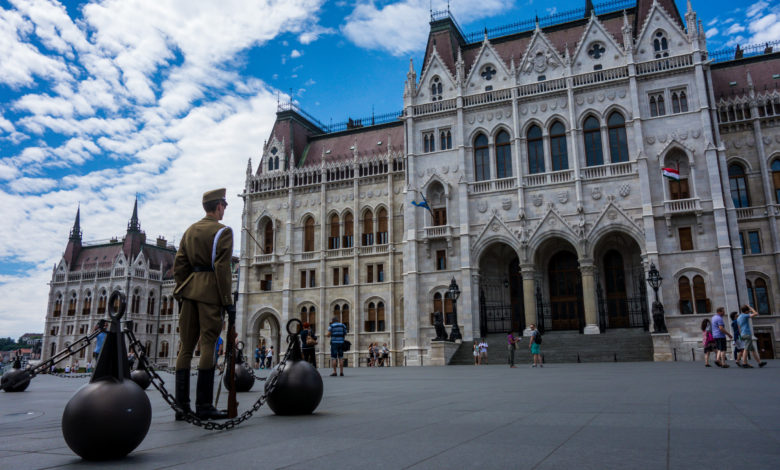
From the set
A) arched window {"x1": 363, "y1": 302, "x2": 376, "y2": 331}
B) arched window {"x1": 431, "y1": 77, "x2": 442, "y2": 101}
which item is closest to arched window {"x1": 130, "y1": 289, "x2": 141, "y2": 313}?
arched window {"x1": 363, "y1": 302, "x2": 376, "y2": 331}

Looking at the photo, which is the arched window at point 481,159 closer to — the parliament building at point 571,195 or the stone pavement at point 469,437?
the parliament building at point 571,195

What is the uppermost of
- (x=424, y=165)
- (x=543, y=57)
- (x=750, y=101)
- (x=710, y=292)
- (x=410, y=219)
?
(x=543, y=57)

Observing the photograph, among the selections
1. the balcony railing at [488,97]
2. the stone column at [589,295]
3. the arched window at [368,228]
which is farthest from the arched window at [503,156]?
the arched window at [368,228]

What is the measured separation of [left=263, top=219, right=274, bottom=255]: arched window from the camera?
46.2 metres

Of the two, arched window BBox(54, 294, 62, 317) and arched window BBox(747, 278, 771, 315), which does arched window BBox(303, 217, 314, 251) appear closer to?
arched window BBox(747, 278, 771, 315)

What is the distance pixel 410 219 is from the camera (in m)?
36.9

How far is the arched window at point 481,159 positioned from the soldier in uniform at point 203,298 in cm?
3115

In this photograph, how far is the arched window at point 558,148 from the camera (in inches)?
1355

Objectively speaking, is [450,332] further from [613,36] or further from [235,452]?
[235,452]

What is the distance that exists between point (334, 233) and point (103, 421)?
40347 mm

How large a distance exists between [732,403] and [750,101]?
34545mm

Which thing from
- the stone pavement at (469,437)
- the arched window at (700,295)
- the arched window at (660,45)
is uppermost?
the arched window at (660,45)

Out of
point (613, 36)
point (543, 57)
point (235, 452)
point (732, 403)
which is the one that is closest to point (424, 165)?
point (543, 57)

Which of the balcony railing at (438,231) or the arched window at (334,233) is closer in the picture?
the balcony railing at (438,231)
